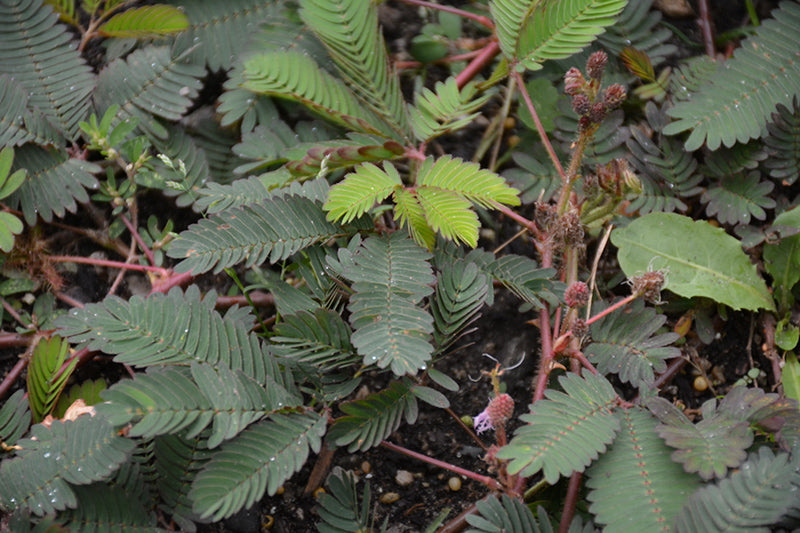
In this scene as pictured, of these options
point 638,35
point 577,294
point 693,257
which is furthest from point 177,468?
point 638,35

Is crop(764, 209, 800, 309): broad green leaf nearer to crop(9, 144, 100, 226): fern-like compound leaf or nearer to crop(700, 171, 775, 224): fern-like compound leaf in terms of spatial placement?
crop(700, 171, 775, 224): fern-like compound leaf

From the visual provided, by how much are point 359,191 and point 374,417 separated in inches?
22.2

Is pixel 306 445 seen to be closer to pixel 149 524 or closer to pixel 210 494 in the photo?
pixel 210 494

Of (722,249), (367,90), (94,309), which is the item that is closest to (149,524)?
(94,309)

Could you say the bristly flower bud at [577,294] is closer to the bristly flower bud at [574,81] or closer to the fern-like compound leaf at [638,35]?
the bristly flower bud at [574,81]

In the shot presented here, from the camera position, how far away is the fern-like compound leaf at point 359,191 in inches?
63.1

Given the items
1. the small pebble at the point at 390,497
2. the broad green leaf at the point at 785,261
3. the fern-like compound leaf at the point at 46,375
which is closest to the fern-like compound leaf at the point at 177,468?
the fern-like compound leaf at the point at 46,375

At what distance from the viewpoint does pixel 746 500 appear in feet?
4.13

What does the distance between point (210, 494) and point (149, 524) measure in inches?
10.3

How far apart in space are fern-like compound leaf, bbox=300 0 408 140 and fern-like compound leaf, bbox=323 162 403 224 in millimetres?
333

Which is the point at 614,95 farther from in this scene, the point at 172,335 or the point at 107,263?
the point at 107,263

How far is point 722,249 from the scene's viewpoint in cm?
194

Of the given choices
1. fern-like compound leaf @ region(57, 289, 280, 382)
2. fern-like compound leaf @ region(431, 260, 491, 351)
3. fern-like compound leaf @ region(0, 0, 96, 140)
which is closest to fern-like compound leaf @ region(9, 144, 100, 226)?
fern-like compound leaf @ region(0, 0, 96, 140)

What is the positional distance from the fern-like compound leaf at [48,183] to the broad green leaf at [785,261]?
2.03 m
